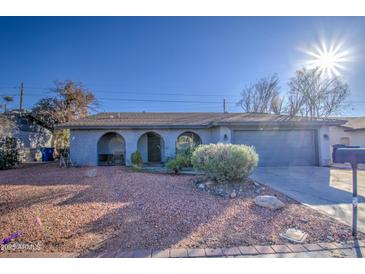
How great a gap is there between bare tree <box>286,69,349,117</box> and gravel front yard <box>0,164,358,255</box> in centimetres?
2044

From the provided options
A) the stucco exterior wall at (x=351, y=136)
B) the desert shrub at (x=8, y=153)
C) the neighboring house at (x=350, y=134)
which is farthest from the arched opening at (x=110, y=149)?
the stucco exterior wall at (x=351, y=136)

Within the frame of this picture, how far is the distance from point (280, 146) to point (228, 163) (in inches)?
277

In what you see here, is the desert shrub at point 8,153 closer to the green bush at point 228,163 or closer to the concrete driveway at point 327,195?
the green bush at point 228,163

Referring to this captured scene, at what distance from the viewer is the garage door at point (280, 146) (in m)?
Answer: 10.8

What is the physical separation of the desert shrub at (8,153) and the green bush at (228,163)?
40.7 feet

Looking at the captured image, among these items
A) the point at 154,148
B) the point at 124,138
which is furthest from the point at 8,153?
the point at 154,148

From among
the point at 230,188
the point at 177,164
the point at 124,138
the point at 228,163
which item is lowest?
the point at 230,188

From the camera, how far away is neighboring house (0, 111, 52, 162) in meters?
→ 16.1

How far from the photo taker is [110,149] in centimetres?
1348

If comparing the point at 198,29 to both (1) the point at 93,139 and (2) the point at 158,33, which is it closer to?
(2) the point at 158,33

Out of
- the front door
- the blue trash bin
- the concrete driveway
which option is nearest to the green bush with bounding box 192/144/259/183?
the concrete driveway

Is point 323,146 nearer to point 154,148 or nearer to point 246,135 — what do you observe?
point 246,135

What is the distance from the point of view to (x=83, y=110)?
813 inches
